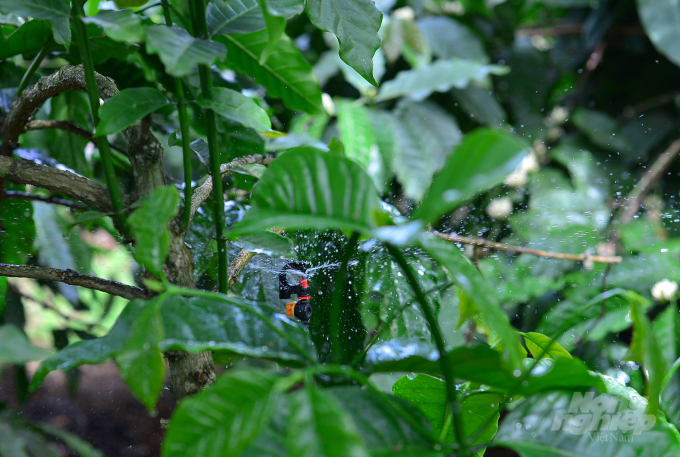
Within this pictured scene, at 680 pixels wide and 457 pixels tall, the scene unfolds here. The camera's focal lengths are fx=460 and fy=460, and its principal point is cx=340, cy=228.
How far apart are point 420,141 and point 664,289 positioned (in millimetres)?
491

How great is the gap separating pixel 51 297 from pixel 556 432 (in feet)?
1.88

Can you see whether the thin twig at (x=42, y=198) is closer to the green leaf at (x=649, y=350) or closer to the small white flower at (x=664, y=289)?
the green leaf at (x=649, y=350)

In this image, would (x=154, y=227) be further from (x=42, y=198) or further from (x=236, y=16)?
(x=42, y=198)

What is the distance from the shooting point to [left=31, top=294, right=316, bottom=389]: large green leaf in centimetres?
17

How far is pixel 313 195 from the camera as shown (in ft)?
0.51

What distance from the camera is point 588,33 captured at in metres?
1.20

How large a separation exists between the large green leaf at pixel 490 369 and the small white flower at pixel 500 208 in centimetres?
60

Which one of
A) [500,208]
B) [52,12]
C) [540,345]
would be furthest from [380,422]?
[500,208]

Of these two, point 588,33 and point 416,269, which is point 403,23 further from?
point 416,269

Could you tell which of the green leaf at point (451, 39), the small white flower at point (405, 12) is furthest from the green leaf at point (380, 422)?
the small white flower at point (405, 12)

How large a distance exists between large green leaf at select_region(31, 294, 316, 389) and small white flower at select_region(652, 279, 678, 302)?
72 cm

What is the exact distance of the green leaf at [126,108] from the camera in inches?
8.7

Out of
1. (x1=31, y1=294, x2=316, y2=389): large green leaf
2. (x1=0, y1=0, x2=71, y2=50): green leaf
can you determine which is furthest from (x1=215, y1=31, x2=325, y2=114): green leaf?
(x1=31, y1=294, x2=316, y2=389): large green leaf

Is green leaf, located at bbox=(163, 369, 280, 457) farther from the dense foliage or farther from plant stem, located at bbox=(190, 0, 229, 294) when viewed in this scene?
plant stem, located at bbox=(190, 0, 229, 294)
